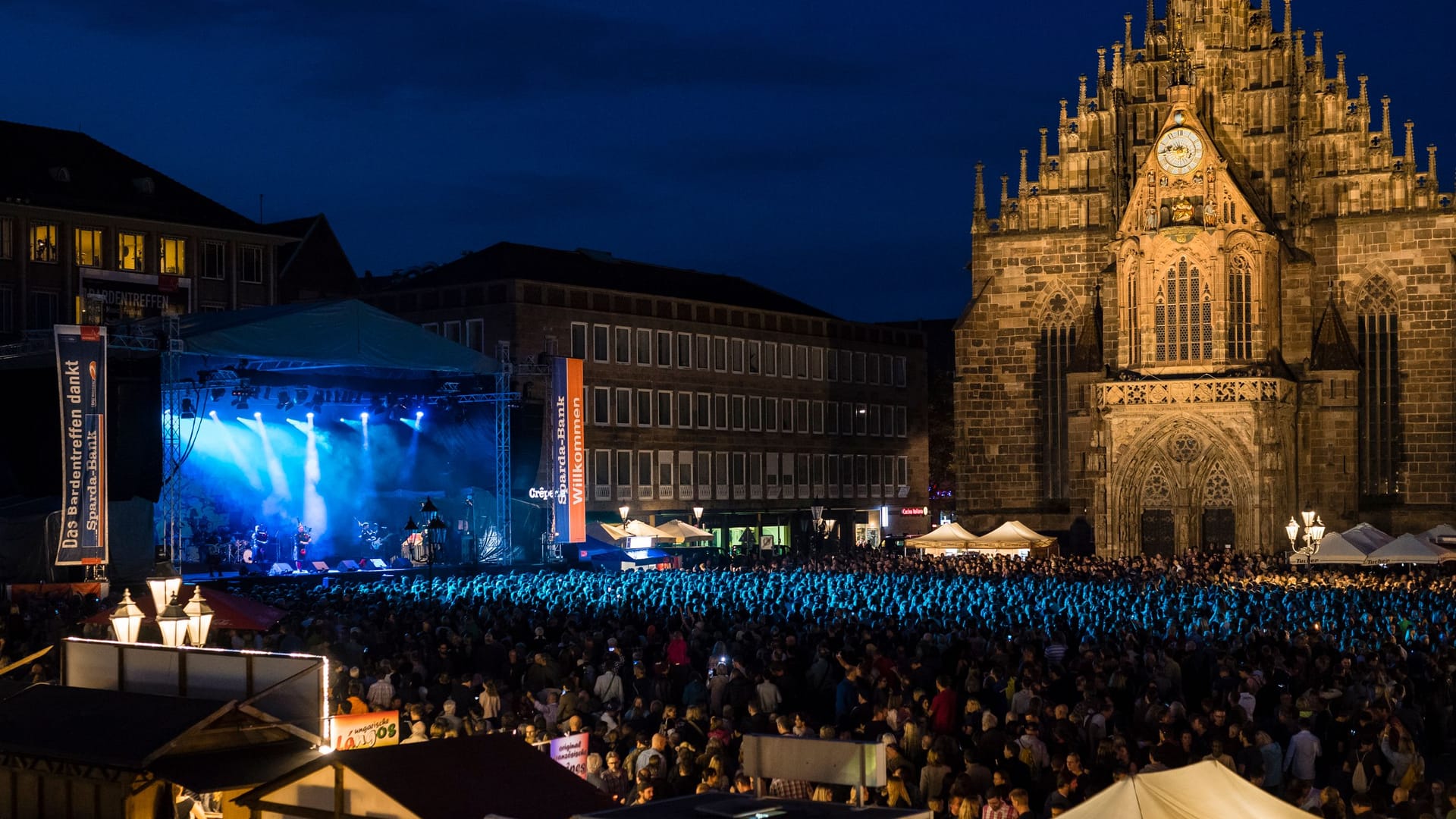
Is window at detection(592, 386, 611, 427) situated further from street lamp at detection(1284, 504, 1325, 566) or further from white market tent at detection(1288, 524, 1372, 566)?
white market tent at detection(1288, 524, 1372, 566)

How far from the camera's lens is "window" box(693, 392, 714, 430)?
67188 millimetres

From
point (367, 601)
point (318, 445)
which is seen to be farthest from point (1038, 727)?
point (318, 445)

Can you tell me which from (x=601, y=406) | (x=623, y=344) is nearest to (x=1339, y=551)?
(x=601, y=406)

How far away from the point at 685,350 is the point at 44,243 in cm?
2306

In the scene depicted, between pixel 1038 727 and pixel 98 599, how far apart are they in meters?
20.8

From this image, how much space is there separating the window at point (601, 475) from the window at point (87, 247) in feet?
57.5

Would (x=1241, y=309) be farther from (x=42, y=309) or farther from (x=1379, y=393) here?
(x=42, y=309)

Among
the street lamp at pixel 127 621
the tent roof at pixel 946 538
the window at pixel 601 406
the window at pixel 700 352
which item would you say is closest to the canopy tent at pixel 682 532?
the window at pixel 601 406

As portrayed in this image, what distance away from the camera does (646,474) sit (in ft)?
213

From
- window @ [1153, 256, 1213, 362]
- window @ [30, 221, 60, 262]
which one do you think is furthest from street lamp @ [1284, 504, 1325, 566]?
window @ [30, 221, 60, 262]

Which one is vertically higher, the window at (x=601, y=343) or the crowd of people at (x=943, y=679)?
the window at (x=601, y=343)

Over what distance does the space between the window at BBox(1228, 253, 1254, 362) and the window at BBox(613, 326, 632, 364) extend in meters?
22.2

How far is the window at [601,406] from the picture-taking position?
62594mm

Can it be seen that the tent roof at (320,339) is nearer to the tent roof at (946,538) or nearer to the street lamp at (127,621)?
the tent roof at (946,538)
